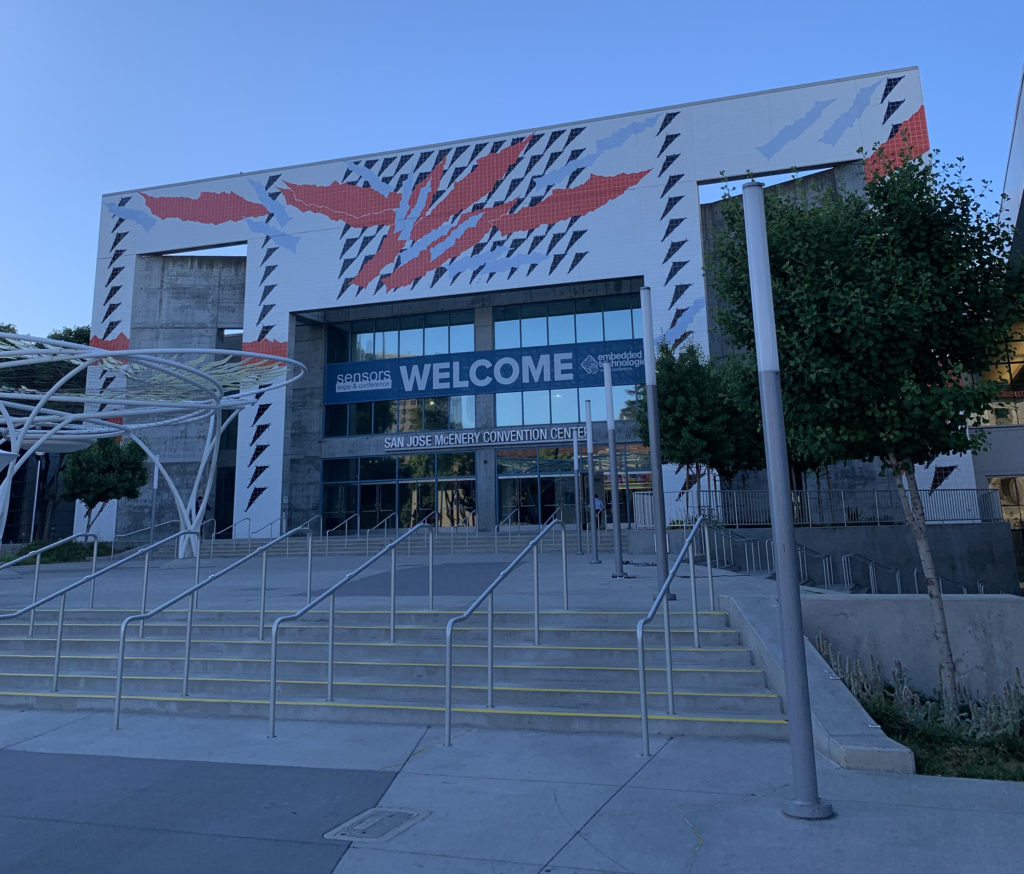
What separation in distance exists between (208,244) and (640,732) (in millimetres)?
36634

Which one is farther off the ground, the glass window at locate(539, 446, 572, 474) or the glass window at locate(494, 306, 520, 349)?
the glass window at locate(494, 306, 520, 349)

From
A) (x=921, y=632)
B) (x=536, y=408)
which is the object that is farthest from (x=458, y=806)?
(x=536, y=408)

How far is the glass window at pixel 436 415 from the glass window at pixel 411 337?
2.79 m

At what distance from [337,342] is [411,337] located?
13.7ft

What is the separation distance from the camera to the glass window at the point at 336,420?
3594 cm

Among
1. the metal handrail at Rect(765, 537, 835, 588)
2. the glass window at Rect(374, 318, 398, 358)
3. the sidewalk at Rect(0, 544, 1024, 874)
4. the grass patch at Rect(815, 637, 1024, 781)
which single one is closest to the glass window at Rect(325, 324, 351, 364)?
the glass window at Rect(374, 318, 398, 358)

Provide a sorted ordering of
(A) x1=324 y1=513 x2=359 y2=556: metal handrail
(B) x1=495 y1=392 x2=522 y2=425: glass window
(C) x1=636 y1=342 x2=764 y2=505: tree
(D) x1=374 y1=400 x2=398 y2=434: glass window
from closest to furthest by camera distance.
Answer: (C) x1=636 y1=342 x2=764 y2=505: tree < (A) x1=324 y1=513 x2=359 y2=556: metal handrail < (B) x1=495 y1=392 x2=522 y2=425: glass window < (D) x1=374 y1=400 x2=398 y2=434: glass window

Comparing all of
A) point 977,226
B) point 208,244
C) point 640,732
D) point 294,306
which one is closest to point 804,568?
point 977,226

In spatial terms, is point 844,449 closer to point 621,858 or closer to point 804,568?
point 621,858

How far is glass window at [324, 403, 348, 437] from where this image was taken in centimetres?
3594

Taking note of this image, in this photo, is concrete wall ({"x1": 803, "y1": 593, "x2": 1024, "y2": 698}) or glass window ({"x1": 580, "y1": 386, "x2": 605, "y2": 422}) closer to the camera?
concrete wall ({"x1": 803, "y1": 593, "x2": 1024, "y2": 698})

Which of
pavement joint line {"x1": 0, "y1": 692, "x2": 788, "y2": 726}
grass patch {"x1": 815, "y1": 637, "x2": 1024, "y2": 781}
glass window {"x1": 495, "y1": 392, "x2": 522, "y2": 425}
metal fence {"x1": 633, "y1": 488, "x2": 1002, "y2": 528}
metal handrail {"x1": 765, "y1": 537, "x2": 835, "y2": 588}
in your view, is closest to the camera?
grass patch {"x1": 815, "y1": 637, "x2": 1024, "y2": 781}

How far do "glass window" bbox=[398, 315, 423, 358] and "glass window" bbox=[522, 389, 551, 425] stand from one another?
240 inches

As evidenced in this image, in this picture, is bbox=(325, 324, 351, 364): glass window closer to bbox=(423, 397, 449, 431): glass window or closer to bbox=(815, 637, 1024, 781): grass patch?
bbox=(423, 397, 449, 431): glass window
